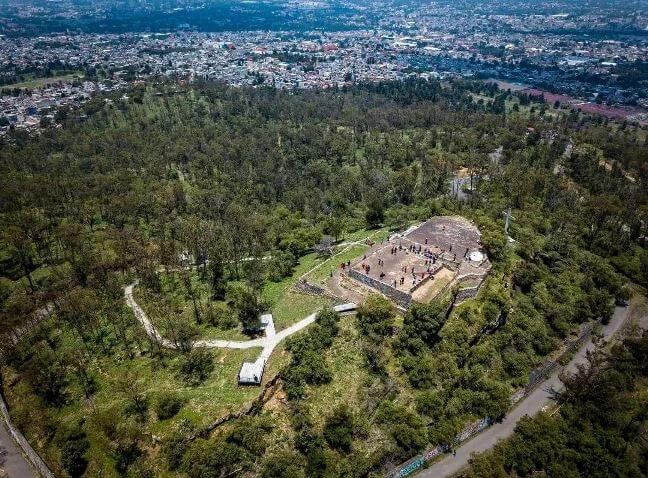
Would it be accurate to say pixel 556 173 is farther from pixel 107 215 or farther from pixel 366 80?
pixel 366 80

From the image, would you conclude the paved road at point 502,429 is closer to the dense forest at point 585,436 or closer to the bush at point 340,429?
the dense forest at point 585,436

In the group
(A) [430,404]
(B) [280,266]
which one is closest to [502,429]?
(A) [430,404]

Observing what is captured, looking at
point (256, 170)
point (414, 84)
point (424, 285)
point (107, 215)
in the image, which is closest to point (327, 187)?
point (256, 170)

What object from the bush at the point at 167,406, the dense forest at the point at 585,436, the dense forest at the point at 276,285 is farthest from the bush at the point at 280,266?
the dense forest at the point at 585,436

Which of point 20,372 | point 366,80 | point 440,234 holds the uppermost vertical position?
point 440,234

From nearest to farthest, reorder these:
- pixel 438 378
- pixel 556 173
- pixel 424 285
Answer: pixel 438 378 < pixel 424 285 < pixel 556 173

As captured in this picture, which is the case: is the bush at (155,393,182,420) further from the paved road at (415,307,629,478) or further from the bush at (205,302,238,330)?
the paved road at (415,307,629,478)

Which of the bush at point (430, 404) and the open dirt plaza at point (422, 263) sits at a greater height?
the open dirt plaza at point (422, 263)

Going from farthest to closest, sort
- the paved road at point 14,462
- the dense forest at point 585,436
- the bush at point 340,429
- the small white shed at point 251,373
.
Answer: the small white shed at point 251,373 → the dense forest at point 585,436 → the bush at point 340,429 → the paved road at point 14,462

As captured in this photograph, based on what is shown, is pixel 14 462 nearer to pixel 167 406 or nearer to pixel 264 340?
pixel 167 406
